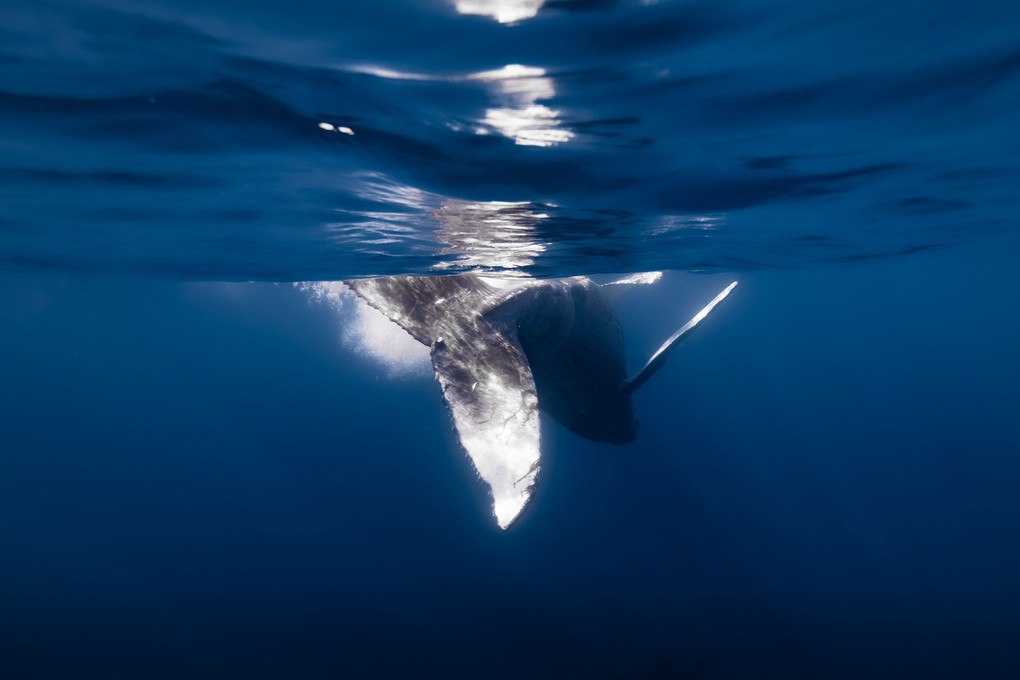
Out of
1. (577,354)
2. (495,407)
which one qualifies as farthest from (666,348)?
(495,407)

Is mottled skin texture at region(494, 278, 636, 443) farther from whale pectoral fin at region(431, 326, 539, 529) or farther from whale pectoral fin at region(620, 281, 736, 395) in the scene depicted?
whale pectoral fin at region(431, 326, 539, 529)

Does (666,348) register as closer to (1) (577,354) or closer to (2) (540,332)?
(1) (577,354)

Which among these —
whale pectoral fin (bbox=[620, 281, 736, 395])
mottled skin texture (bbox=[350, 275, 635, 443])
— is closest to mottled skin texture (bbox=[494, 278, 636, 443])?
mottled skin texture (bbox=[350, 275, 635, 443])

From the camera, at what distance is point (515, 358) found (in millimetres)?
7234

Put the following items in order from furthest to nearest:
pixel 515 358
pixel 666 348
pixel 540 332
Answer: pixel 666 348 → pixel 540 332 → pixel 515 358

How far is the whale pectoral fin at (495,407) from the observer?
521 centimetres

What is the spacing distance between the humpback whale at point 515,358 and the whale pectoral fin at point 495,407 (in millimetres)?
12

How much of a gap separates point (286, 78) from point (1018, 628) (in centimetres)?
2990

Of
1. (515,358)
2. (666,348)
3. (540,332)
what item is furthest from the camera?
(666,348)

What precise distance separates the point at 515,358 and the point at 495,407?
1176 mm

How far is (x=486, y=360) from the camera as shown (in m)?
6.91

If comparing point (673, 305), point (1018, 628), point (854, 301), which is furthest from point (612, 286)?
point (854, 301)

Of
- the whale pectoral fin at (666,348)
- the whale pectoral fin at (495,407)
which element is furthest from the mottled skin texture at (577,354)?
the whale pectoral fin at (495,407)

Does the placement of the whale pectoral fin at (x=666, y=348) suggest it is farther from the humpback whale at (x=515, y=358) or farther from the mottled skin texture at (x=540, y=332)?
the mottled skin texture at (x=540, y=332)
